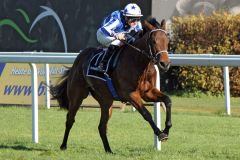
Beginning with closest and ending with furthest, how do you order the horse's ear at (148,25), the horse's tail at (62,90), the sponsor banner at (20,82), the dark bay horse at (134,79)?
the dark bay horse at (134,79), the horse's ear at (148,25), the horse's tail at (62,90), the sponsor banner at (20,82)

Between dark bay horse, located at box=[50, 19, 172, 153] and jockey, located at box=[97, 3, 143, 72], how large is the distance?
18 centimetres

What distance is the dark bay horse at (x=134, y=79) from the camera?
8.34m

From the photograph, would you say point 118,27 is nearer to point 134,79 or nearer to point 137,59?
point 137,59

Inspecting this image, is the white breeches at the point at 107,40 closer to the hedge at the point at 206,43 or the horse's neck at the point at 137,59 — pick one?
the horse's neck at the point at 137,59

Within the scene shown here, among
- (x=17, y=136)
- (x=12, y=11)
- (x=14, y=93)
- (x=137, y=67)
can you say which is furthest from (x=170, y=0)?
(x=137, y=67)

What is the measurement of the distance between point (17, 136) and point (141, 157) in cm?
315

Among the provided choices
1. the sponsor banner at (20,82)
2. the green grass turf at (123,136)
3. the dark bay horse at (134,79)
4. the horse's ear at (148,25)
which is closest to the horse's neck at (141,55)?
the dark bay horse at (134,79)

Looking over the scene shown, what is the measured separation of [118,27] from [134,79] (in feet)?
2.84

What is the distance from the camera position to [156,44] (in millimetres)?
8344

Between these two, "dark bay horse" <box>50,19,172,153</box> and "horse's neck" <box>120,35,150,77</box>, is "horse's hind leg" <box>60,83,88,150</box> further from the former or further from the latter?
"horse's neck" <box>120,35,150,77</box>

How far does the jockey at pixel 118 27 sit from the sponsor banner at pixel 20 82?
5955 mm

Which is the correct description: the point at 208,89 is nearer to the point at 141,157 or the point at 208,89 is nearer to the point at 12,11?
the point at 12,11

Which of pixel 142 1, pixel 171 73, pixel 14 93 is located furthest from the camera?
pixel 142 1

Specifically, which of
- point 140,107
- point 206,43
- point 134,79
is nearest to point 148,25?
point 134,79
